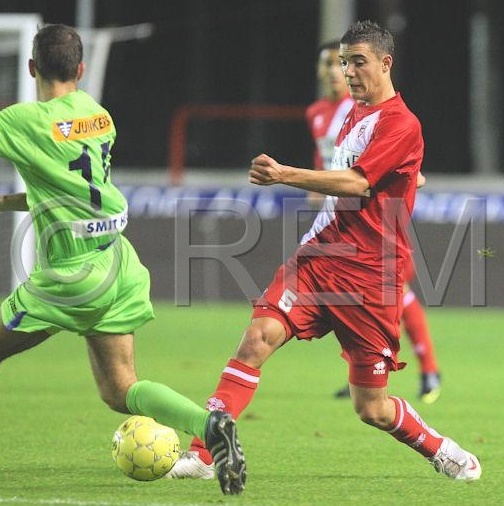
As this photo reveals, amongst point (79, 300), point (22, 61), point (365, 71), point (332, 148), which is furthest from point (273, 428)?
point (22, 61)

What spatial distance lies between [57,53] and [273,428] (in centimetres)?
327

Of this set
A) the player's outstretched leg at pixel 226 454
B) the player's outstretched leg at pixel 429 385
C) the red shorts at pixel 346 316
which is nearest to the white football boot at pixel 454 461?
the red shorts at pixel 346 316

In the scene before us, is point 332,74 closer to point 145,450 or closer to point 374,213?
point 374,213

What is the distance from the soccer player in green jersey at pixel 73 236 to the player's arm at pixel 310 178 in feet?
2.46

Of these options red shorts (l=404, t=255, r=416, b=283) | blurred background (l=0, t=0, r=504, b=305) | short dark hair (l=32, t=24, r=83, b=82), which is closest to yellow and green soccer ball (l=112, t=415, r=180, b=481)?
red shorts (l=404, t=255, r=416, b=283)

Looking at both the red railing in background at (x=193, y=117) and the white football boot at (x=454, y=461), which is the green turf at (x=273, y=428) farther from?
the red railing in background at (x=193, y=117)

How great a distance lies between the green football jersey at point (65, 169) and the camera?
20.6 feet

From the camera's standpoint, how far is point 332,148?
10.2 metres

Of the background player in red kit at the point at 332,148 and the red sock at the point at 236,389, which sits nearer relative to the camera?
the red sock at the point at 236,389

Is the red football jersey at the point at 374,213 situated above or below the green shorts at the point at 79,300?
above

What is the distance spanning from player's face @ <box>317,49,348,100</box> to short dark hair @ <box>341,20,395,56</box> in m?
3.16

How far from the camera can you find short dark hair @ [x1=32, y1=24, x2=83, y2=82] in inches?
247

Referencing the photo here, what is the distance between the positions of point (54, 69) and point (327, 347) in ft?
26.3

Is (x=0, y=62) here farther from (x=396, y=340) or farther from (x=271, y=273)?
(x=396, y=340)
